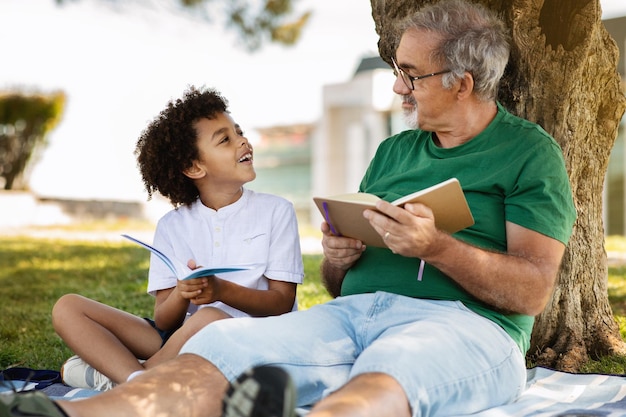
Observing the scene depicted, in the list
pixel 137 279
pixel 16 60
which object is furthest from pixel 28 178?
pixel 137 279

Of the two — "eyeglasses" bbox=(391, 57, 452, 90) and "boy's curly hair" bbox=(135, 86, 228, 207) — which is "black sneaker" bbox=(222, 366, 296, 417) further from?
"boy's curly hair" bbox=(135, 86, 228, 207)

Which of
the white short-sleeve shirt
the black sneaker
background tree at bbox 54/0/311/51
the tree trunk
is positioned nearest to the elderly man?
the black sneaker

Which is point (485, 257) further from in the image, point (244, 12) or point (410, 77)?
point (244, 12)

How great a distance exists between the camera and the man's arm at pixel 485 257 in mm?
2445

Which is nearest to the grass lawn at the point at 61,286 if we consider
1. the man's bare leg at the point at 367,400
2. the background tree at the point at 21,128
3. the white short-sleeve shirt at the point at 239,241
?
the white short-sleeve shirt at the point at 239,241

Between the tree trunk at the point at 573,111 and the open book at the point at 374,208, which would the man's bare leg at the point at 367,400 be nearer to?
the open book at the point at 374,208

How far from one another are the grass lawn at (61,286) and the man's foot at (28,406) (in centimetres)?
197

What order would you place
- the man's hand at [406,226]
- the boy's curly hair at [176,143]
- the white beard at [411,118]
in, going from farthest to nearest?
the boy's curly hair at [176,143]
the white beard at [411,118]
the man's hand at [406,226]

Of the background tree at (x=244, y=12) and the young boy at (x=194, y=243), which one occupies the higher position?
the background tree at (x=244, y=12)

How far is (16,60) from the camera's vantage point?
723 inches

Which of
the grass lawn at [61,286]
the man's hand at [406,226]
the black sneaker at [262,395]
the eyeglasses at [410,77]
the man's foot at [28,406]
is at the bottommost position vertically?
the grass lawn at [61,286]

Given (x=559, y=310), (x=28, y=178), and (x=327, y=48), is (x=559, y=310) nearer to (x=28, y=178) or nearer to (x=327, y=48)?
(x=28, y=178)

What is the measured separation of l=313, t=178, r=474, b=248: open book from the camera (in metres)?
2.43

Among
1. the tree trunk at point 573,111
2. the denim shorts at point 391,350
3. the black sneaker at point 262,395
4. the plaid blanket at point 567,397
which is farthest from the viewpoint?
the tree trunk at point 573,111
